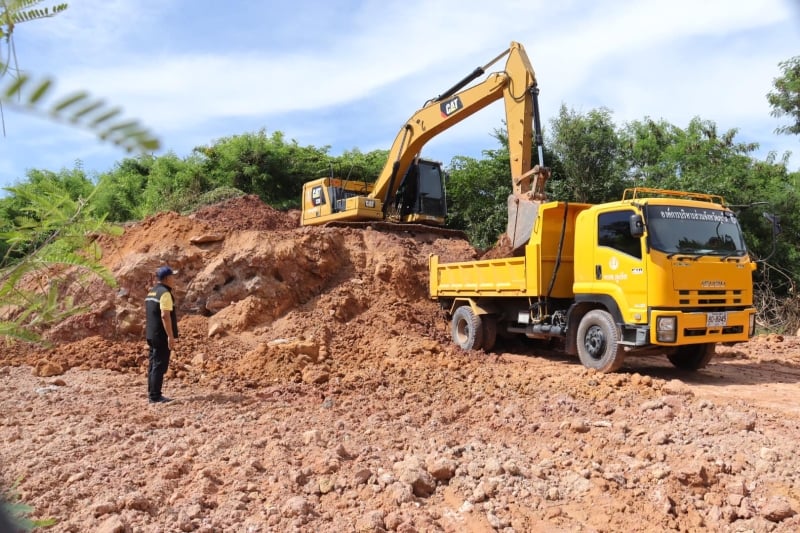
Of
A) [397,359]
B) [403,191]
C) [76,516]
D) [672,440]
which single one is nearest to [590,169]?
[403,191]

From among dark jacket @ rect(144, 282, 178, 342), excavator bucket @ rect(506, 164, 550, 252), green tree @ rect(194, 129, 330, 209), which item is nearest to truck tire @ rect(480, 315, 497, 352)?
excavator bucket @ rect(506, 164, 550, 252)

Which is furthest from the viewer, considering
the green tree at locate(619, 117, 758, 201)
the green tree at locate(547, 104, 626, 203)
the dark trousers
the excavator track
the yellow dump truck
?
the green tree at locate(547, 104, 626, 203)

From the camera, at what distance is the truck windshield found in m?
7.86

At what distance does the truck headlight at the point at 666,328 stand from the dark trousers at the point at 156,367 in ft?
19.1

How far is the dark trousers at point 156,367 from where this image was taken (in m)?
6.98

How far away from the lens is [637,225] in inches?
307

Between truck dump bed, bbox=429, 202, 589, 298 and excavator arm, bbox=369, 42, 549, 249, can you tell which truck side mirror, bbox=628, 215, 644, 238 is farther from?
excavator arm, bbox=369, 42, 549, 249

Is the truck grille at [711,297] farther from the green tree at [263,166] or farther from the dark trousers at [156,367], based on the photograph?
the green tree at [263,166]

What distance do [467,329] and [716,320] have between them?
4175mm

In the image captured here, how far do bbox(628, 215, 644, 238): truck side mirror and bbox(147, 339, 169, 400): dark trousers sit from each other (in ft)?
19.1

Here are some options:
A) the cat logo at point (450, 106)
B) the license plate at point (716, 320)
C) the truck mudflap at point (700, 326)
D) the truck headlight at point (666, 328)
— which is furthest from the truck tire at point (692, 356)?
the cat logo at point (450, 106)

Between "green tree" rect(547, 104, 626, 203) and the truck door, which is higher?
Result: "green tree" rect(547, 104, 626, 203)

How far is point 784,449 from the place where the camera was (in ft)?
17.0

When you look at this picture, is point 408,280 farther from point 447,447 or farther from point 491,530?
point 491,530
